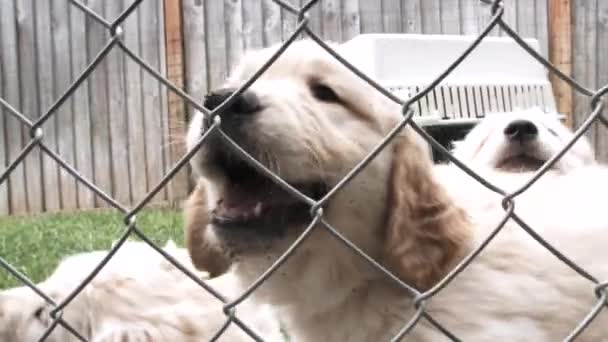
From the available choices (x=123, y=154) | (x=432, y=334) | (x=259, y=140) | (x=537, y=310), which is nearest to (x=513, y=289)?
(x=537, y=310)

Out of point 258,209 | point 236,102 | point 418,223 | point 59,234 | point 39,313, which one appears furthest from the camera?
point 59,234

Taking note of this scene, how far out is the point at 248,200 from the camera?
2102mm

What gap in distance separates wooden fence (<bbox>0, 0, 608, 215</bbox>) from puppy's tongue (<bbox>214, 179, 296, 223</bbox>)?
5.18 metres

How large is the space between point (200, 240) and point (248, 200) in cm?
58

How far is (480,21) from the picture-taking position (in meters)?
7.60

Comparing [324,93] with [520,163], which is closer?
[324,93]

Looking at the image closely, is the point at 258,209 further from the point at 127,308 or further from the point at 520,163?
the point at 520,163

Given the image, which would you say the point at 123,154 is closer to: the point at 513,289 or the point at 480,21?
the point at 480,21

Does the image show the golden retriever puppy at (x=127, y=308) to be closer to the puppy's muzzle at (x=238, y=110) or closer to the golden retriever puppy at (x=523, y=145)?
the puppy's muzzle at (x=238, y=110)

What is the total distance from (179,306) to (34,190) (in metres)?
4.87

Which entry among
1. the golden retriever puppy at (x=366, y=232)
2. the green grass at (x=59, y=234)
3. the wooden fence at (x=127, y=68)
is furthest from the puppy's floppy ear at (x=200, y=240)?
the wooden fence at (x=127, y=68)

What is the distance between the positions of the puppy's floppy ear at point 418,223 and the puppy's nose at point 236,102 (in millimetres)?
521

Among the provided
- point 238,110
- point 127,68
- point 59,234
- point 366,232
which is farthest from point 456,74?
point 238,110

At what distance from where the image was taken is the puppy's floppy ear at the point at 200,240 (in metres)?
2.60
